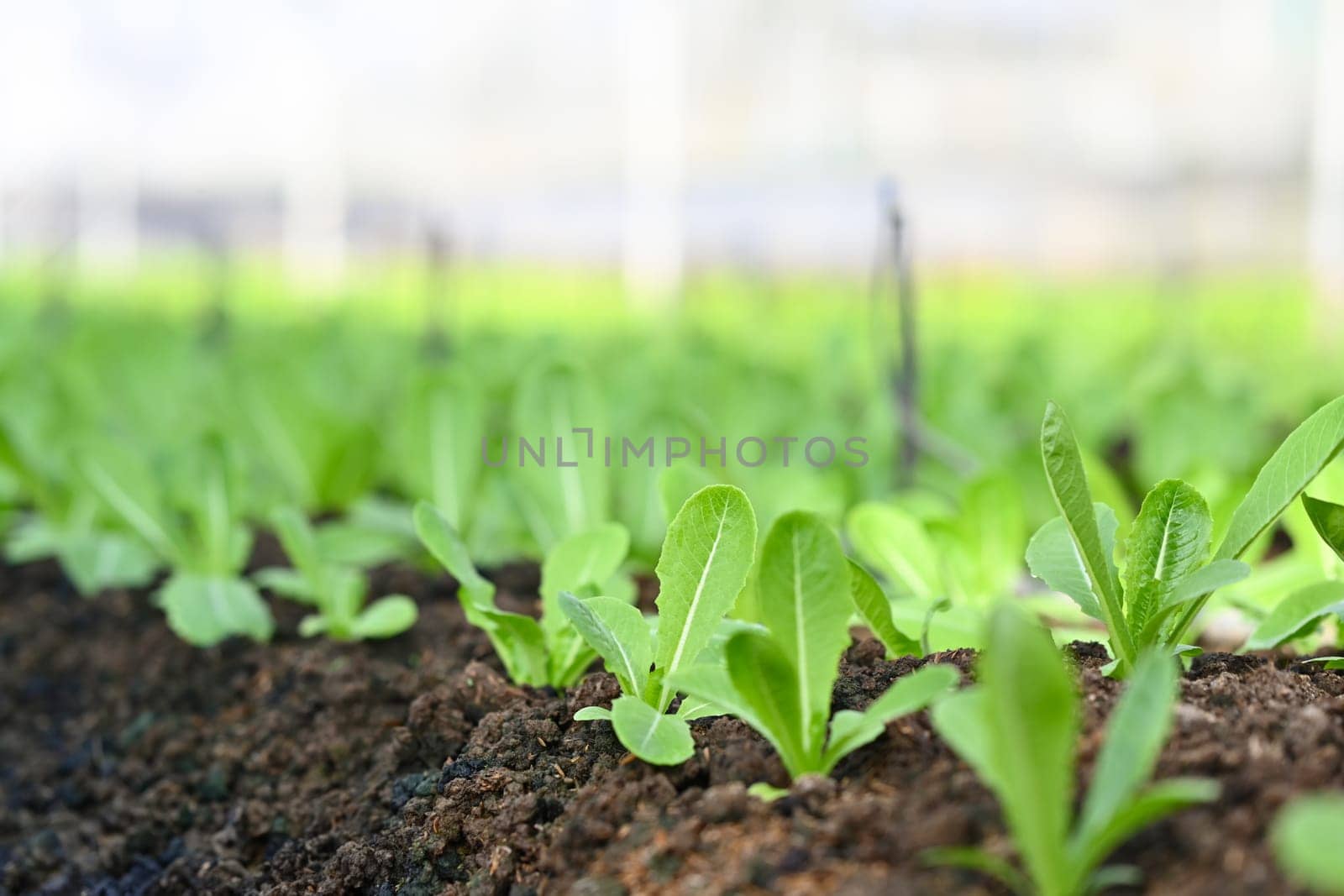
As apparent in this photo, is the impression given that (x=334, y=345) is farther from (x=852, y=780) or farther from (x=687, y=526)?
(x=852, y=780)

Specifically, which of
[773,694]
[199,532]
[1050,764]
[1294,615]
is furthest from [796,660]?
[199,532]

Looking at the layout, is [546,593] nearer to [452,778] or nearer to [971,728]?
[452,778]

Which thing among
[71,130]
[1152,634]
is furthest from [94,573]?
[71,130]

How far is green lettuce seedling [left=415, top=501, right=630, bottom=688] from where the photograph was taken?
1160 millimetres

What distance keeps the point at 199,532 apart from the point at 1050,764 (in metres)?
1.38

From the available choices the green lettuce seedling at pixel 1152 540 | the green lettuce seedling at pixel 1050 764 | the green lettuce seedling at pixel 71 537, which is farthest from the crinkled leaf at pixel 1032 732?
the green lettuce seedling at pixel 71 537

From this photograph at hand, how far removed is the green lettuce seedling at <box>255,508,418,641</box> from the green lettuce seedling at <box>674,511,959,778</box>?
2.14 ft

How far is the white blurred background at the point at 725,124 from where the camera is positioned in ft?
44.9

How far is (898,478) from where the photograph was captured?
6.74 feet

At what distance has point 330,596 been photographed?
57.0 inches

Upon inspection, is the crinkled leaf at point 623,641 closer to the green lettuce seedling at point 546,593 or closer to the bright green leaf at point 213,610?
the green lettuce seedling at point 546,593

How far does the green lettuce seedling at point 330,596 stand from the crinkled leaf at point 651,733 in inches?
22.1

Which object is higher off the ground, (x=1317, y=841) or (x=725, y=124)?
(x=725, y=124)

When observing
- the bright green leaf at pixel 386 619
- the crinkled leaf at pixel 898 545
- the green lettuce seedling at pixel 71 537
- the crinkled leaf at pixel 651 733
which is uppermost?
the crinkled leaf at pixel 651 733
